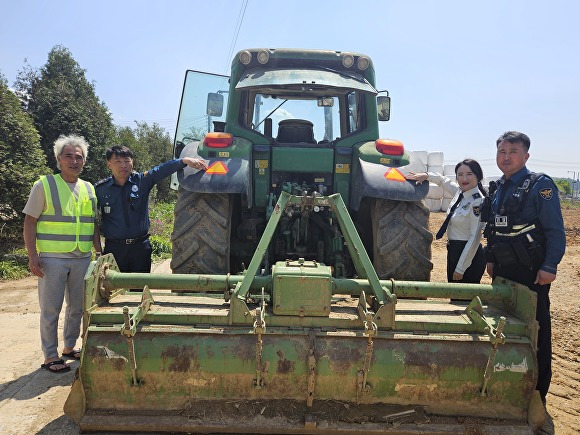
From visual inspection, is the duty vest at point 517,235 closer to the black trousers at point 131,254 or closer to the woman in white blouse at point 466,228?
the woman in white blouse at point 466,228

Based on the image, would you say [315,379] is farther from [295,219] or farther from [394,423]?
[295,219]

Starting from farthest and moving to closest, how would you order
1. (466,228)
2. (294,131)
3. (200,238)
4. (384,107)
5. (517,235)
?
(384,107), (294,131), (466,228), (200,238), (517,235)

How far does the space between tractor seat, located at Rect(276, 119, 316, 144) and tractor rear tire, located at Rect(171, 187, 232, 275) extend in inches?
50.9

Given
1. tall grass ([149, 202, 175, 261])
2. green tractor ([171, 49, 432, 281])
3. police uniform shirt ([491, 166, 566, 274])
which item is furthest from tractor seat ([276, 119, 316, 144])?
tall grass ([149, 202, 175, 261])

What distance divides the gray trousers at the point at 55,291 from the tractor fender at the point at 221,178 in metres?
1.07

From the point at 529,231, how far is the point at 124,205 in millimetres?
3139

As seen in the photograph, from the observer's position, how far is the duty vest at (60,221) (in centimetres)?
350

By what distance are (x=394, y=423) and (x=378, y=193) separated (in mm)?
1753

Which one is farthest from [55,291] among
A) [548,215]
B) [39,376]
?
[548,215]

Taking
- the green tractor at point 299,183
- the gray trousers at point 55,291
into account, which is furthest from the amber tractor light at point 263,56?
the gray trousers at point 55,291

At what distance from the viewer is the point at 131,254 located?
3902 millimetres

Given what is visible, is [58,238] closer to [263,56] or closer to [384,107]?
[263,56]

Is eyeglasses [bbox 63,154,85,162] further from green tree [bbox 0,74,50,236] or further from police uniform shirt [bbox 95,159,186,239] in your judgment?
green tree [bbox 0,74,50,236]

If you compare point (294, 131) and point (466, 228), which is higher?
point (294, 131)
